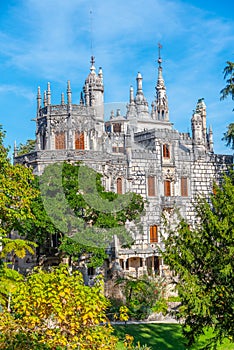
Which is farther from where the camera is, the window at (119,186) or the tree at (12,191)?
the window at (119,186)

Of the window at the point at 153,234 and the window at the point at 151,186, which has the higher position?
the window at the point at 151,186

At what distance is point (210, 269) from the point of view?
21562 mm

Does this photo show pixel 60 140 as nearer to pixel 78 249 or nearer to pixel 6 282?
pixel 78 249

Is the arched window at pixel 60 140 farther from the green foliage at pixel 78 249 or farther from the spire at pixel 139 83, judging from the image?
the spire at pixel 139 83

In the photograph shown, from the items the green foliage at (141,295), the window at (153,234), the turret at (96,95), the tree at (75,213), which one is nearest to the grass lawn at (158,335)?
the green foliage at (141,295)

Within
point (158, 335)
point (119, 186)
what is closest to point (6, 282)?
point (158, 335)

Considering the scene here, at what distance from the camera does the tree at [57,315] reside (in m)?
15.2

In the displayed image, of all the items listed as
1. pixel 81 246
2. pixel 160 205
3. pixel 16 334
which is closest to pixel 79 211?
pixel 81 246

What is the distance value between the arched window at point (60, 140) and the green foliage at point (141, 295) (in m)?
13.1

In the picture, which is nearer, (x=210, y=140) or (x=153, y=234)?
(x=153, y=234)

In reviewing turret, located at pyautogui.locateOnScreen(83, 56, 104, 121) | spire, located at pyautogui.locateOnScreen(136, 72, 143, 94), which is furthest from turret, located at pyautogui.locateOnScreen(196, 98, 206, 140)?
turret, located at pyautogui.locateOnScreen(83, 56, 104, 121)

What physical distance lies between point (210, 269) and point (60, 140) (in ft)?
90.0

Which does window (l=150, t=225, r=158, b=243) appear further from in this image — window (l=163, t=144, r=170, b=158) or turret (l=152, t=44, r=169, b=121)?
turret (l=152, t=44, r=169, b=121)

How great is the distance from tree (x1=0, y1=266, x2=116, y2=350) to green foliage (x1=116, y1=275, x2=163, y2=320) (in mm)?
19257
